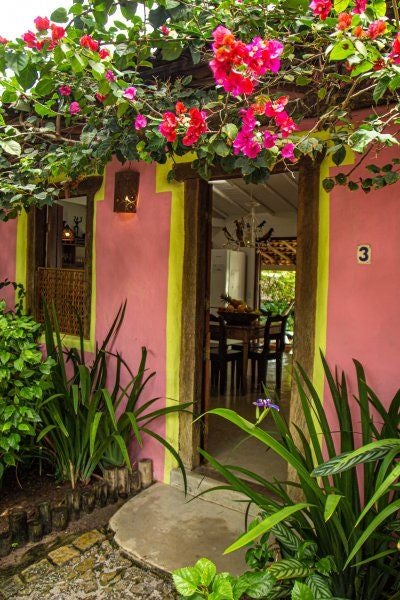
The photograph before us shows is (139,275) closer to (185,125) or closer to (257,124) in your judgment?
(185,125)

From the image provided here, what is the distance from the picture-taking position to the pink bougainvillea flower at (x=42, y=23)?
173cm

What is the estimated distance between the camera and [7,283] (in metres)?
4.25

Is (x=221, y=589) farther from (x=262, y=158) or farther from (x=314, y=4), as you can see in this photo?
(x=314, y=4)

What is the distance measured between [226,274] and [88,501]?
20.4ft

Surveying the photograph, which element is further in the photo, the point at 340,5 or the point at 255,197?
the point at 255,197

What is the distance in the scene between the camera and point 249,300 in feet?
30.7

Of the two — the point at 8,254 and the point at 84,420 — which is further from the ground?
the point at 8,254

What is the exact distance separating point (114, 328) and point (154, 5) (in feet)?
7.60

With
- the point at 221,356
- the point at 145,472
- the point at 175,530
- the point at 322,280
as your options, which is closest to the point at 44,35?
the point at 322,280

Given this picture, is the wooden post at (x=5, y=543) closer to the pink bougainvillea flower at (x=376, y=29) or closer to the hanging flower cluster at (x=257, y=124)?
the hanging flower cluster at (x=257, y=124)

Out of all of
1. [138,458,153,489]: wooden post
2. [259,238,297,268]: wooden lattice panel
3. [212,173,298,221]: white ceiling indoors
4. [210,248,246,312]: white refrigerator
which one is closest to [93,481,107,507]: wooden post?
[138,458,153,489]: wooden post

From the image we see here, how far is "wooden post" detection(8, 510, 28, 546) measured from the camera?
98.6 inches

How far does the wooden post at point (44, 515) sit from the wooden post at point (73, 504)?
0.48ft

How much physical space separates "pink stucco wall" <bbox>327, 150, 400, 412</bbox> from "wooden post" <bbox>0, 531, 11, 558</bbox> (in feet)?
6.66
